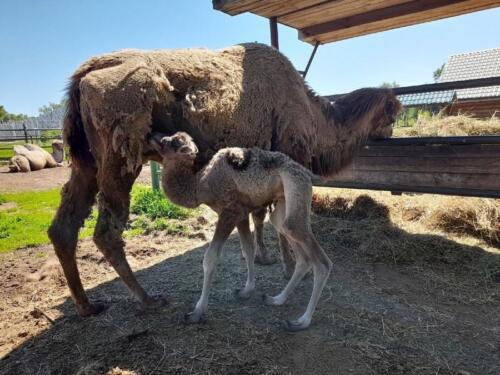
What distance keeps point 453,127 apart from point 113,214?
16.7 feet

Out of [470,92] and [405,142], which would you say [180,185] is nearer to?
[405,142]

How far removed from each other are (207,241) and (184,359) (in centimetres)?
292

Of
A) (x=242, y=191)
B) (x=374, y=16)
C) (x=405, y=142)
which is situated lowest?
(x=242, y=191)

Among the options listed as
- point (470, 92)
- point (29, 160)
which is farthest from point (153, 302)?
point (29, 160)

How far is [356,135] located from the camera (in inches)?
180

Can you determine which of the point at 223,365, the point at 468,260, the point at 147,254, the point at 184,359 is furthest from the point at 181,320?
the point at 468,260

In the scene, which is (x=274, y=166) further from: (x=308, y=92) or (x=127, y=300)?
(x=127, y=300)

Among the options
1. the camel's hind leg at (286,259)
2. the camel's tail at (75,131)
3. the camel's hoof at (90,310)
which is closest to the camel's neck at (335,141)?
the camel's hind leg at (286,259)

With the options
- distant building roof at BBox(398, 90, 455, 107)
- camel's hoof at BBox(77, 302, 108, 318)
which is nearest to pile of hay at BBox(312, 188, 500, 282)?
distant building roof at BBox(398, 90, 455, 107)

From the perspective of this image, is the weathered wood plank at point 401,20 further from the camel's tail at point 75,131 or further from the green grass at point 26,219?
the green grass at point 26,219

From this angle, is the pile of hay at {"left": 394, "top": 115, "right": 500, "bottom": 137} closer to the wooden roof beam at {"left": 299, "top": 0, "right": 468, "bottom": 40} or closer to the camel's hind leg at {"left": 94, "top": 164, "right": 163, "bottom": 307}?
the wooden roof beam at {"left": 299, "top": 0, "right": 468, "bottom": 40}

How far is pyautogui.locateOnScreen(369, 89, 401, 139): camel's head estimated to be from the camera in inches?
183

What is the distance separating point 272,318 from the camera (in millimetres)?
3283

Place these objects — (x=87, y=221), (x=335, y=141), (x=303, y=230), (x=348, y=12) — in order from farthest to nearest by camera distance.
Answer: (x=87, y=221) → (x=348, y=12) → (x=335, y=141) → (x=303, y=230)
